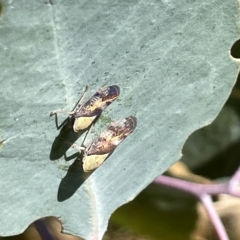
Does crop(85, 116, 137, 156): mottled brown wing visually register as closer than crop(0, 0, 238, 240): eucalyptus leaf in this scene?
No

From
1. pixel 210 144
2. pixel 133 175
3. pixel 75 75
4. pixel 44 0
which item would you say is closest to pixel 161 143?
pixel 133 175

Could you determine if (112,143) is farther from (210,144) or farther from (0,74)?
(210,144)

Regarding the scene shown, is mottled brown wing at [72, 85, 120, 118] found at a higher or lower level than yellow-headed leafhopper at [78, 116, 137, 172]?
higher

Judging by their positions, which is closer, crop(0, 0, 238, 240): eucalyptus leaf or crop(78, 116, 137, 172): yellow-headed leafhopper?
crop(0, 0, 238, 240): eucalyptus leaf
